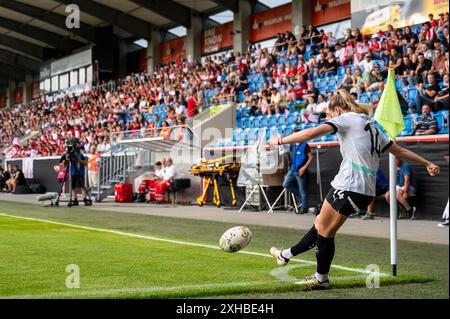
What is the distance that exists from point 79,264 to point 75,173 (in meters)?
13.1

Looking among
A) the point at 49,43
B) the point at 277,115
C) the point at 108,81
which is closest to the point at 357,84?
the point at 277,115

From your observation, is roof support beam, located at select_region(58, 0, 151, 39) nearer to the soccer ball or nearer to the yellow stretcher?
the yellow stretcher

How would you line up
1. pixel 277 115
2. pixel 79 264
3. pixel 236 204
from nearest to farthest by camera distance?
pixel 79 264, pixel 236 204, pixel 277 115

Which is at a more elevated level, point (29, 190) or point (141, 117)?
point (141, 117)

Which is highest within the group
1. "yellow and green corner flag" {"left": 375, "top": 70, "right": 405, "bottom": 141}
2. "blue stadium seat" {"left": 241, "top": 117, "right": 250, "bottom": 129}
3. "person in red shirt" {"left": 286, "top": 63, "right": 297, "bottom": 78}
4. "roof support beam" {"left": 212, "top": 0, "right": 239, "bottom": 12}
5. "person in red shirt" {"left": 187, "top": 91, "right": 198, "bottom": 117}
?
"roof support beam" {"left": 212, "top": 0, "right": 239, "bottom": 12}

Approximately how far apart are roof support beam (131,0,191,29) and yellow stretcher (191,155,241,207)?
19.7 meters

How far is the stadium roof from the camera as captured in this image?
3972 centimetres

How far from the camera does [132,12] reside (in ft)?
139

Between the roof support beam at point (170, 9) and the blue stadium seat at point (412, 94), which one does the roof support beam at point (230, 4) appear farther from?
the blue stadium seat at point (412, 94)

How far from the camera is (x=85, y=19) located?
45.2 m

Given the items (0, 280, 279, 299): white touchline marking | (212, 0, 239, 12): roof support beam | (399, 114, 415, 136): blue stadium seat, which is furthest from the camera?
(212, 0, 239, 12): roof support beam

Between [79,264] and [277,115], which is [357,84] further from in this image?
[79,264]

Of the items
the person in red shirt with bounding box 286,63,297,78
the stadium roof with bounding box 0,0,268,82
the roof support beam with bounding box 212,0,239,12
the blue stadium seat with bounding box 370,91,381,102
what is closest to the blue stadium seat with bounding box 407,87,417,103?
the blue stadium seat with bounding box 370,91,381,102

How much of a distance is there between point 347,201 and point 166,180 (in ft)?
57.0
